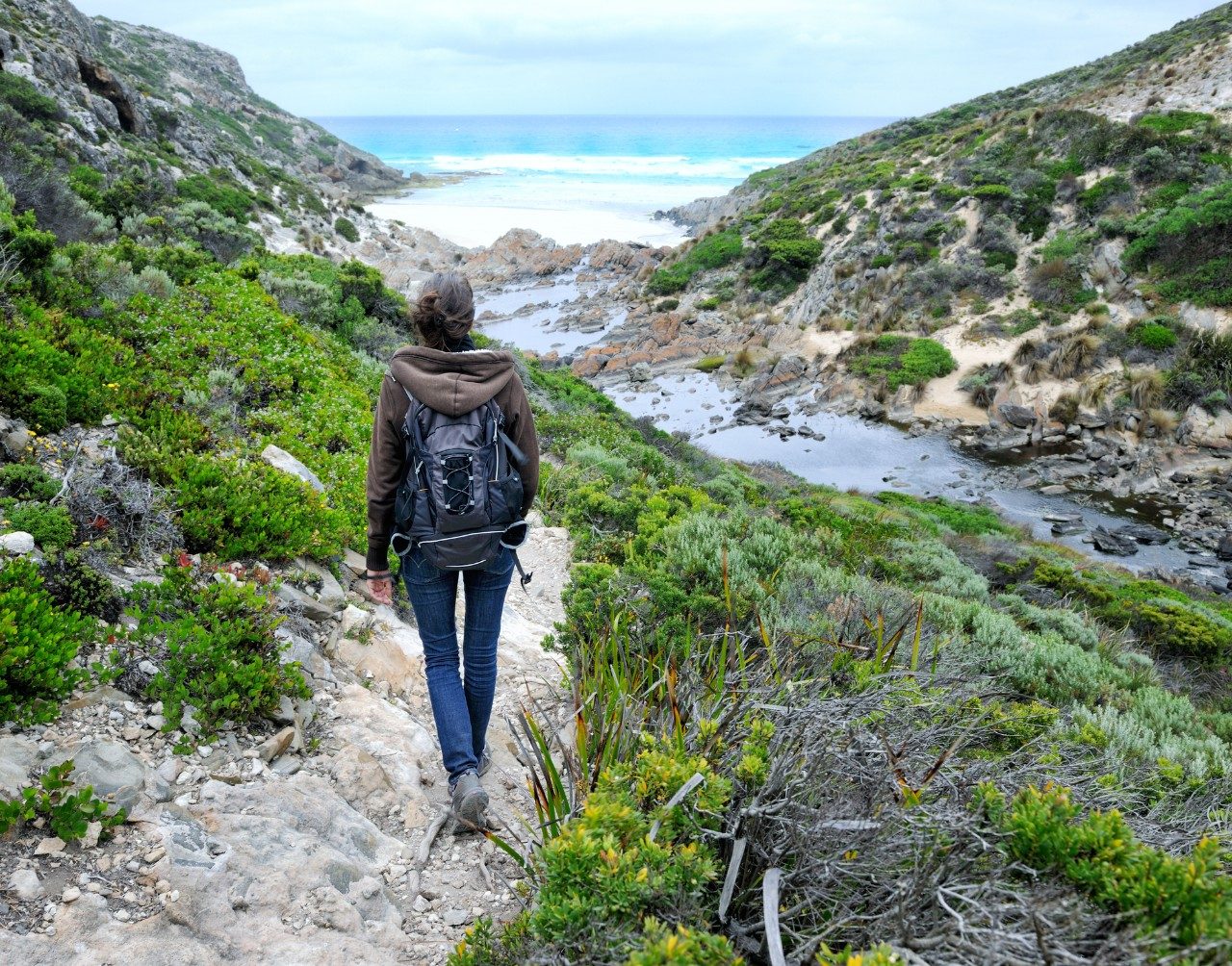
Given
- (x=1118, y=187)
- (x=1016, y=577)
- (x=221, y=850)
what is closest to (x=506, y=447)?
(x=221, y=850)

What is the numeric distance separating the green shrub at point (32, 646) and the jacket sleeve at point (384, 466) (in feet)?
3.74

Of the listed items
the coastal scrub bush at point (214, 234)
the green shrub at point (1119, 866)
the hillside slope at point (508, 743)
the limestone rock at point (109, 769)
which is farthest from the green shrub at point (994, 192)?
the limestone rock at point (109, 769)

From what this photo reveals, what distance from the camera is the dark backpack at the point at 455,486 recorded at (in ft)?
8.37

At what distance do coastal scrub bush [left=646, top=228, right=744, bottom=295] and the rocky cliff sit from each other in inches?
772

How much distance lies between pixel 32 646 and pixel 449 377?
1.71 metres

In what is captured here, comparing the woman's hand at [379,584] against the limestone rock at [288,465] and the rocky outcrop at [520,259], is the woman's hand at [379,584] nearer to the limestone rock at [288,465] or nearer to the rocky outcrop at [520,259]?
the limestone rock at [288,465]

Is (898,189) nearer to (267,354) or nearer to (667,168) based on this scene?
(267,354)

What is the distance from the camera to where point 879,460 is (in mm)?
18891

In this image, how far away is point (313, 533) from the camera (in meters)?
4.47

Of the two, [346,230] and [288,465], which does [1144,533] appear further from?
[346,230]

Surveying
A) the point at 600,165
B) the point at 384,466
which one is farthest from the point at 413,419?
the point at 600,165

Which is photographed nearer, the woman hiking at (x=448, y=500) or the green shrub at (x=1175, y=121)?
the woman hiking at (x=448, y=500)

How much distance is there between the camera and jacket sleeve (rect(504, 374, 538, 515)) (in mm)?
2707

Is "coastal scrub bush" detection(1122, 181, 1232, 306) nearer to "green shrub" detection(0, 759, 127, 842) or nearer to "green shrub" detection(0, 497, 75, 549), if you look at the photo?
"green shrub" detection(0, 497, 75, 549)
